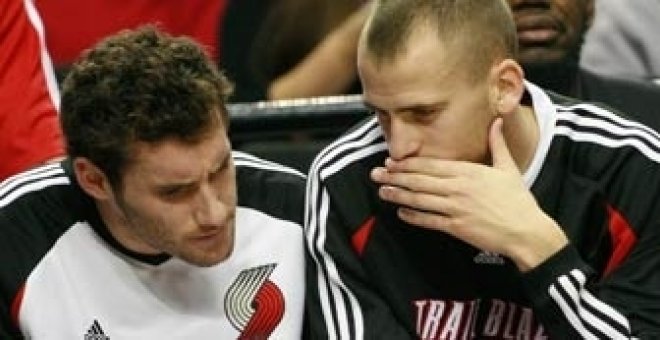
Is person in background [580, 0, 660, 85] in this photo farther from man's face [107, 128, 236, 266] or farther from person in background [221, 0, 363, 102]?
man's face [107, 128, 236, 266]

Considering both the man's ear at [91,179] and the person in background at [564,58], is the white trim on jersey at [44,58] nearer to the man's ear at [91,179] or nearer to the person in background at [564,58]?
the man's ear at [91,179]

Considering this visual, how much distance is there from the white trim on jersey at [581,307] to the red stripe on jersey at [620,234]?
9 cm

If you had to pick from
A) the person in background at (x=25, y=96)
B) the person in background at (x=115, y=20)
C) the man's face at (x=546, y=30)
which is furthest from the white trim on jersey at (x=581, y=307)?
the person in background at (x=115, y=20)

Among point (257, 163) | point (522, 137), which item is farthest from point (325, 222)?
point (522, 137)

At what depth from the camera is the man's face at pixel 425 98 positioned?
5.61 feet

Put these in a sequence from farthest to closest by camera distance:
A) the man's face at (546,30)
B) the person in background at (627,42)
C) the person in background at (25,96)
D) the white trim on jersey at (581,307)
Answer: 1. the person in background at (627,42)
2. the man's face at (546,30)
3. the person in background at (25,96)
4. the white trim on jersey at (581,307)

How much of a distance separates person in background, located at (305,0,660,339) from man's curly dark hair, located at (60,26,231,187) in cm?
20

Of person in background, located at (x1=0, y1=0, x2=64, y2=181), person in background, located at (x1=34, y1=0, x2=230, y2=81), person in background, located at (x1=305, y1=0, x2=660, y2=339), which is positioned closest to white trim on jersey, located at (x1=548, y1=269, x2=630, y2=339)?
person in background, located at (x1=305, y1=0, x2=660, y2=339)

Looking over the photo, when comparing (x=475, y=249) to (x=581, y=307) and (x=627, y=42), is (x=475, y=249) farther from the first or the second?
(x=627, y=42)

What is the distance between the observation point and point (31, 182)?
1.87 metres

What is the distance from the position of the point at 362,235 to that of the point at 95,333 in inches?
14.5

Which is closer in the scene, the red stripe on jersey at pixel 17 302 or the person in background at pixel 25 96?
the red stripe on jersey at pixel 17 302

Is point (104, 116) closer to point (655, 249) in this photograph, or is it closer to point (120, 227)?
point (120, 227)

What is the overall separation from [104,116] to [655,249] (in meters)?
0.70
